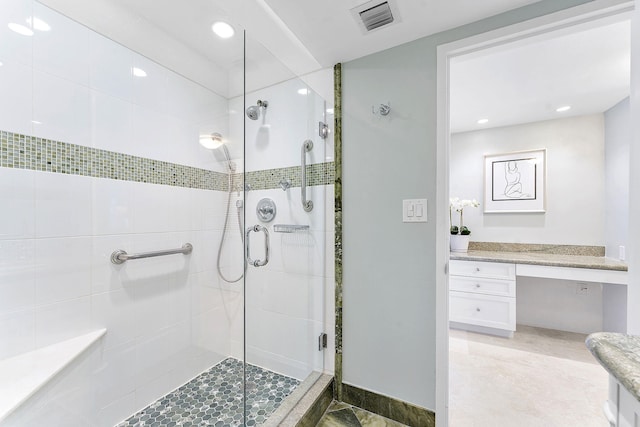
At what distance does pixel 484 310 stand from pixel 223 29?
328 cm

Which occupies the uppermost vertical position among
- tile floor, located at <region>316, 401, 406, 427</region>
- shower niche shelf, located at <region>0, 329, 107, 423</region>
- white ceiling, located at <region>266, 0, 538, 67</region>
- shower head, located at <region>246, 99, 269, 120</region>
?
white ceiling, located at <region>266, 0, 538, 67</region>

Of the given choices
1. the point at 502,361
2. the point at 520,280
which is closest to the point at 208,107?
the point at 502,361

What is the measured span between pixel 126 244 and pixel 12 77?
855 mm

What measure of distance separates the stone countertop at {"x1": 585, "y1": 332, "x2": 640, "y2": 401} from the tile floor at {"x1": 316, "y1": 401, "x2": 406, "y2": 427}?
4.41 ft

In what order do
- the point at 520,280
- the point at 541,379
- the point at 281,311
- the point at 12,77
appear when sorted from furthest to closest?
the point at 520,280 < the point at 541,379 < the point at 281,311 < the point at 12,77

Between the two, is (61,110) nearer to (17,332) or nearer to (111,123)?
(111,123)

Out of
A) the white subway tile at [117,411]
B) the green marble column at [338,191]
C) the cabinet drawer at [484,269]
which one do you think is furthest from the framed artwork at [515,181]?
the white subway tile at [117,411]

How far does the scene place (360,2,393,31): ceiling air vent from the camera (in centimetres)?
129

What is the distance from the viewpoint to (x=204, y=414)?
58.1 inches

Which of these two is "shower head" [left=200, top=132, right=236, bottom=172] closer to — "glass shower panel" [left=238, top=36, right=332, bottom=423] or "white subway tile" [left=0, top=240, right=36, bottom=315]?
"glass shower panel" [left=238, top=36, right=332, bottom=423]

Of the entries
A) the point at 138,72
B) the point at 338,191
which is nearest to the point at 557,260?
the point at 338,191

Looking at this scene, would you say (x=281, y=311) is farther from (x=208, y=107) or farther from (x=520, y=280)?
(x=520, y=280)

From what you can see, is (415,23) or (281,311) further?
(281,311)

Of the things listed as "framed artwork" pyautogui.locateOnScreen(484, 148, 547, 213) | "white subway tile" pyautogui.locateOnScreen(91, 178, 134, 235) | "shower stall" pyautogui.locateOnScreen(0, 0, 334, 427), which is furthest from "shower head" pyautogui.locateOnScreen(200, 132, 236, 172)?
"framed artwork" pyautogui.locateOnScreen(484, 148, 547, 213)
